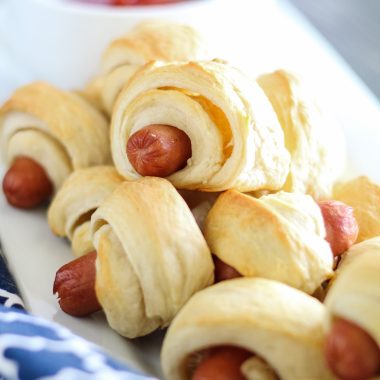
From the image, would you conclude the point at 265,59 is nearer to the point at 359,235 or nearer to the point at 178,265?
the point at 359,235

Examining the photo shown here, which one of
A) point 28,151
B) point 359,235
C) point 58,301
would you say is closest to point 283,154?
point 359,235

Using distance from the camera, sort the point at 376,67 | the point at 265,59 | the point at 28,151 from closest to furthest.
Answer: the point at 28,151
the point at 265,59
the point at 376,67

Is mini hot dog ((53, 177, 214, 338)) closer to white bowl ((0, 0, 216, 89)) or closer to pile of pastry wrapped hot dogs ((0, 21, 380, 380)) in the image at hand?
pile of pastry wrapped hot dogs ((0, 21, 380, 380))

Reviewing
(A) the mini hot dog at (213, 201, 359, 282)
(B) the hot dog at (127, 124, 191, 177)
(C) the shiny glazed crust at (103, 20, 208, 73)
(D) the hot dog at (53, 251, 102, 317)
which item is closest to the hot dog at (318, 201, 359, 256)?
(A) the mini hot dog at (213, 201, 359, 282)

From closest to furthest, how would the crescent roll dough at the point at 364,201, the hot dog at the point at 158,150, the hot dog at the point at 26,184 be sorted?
1. the hot dog at the point at 158,150
2. the crescent roll dough at the point at 364,201
3. the hot dog at the point at 26,184

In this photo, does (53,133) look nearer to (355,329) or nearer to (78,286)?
(78,286)

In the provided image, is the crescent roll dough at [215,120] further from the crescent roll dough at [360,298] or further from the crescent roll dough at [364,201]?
the crescent roll dough at [360,298]

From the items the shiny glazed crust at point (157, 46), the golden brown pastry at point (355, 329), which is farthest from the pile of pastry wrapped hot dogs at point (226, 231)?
the shiny glazed crust at point (157, 46)
